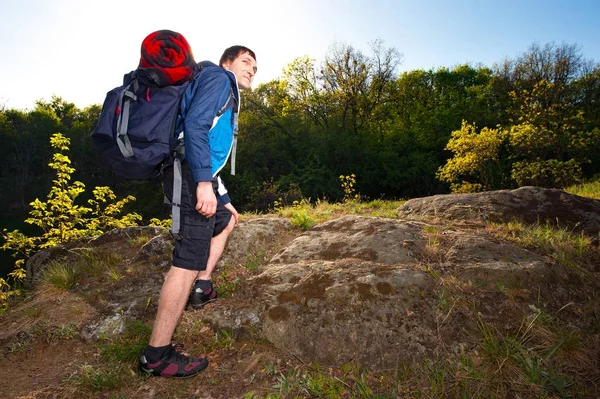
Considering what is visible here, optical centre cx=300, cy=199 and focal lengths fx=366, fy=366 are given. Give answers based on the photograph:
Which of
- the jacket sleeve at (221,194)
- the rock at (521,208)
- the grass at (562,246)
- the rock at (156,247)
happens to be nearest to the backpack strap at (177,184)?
the jacket sleeve at (221,194)

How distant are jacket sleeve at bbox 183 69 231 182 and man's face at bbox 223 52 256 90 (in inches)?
19.6

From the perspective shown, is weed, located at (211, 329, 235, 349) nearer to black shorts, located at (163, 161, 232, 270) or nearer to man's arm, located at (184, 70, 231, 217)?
black shorts, located at (163, 161, 232, 270)

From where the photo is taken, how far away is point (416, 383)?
209 cm

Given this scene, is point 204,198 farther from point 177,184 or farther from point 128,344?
point 128,344

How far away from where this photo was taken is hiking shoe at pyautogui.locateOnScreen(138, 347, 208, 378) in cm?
224

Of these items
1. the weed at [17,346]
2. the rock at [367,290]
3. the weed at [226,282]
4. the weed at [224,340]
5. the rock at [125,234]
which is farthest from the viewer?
the rock at [125,234]

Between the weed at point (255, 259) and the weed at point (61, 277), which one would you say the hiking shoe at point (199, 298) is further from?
the weed at point (61, 277)

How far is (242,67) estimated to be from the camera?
2662 millimetres

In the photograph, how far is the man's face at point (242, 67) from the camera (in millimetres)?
2662

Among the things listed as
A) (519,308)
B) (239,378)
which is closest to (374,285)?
(519,308)

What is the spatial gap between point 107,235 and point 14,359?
7.15 feet

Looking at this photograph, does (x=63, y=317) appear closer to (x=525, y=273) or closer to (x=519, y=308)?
(x=519, y=308)

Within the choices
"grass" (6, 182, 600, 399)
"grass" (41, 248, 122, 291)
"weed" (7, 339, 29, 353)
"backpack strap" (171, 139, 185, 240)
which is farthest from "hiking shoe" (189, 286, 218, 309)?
"weed" (7, 339, 29, 353)

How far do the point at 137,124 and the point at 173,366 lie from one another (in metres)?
1.47
